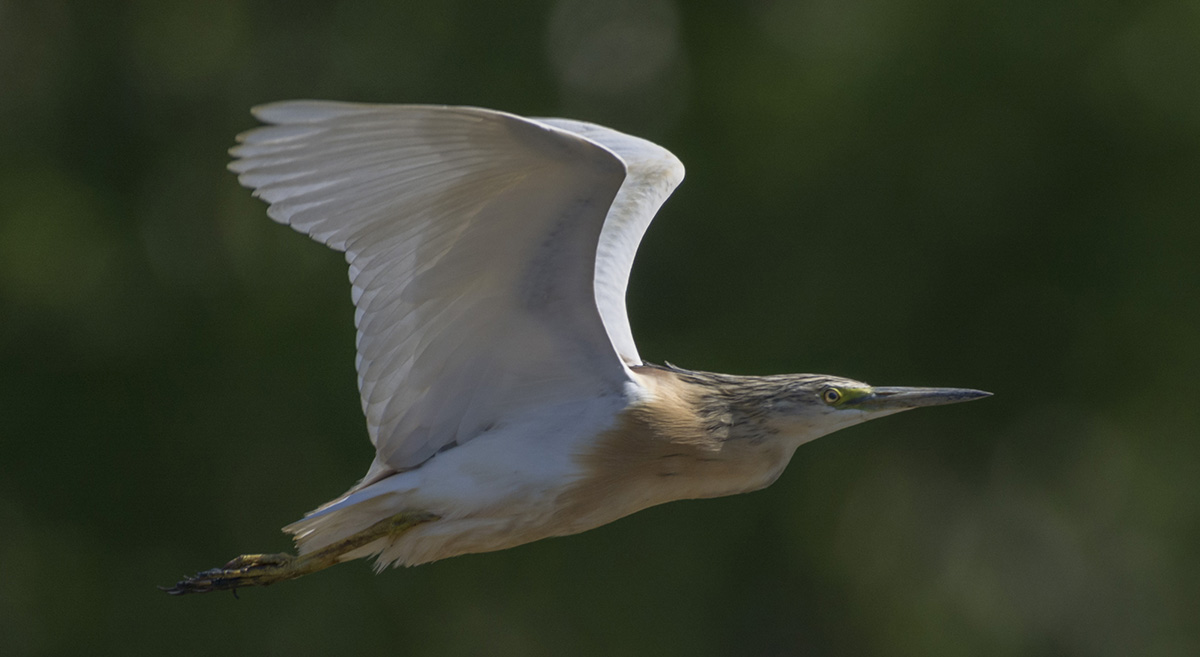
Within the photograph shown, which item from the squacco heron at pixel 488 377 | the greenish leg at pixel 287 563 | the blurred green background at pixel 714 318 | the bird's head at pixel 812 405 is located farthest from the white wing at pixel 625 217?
the blurred green background at pixel 714 318

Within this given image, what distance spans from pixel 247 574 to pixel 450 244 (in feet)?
4.54

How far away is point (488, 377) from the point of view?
4609 millimetres

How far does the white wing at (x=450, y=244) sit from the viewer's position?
3.93 m

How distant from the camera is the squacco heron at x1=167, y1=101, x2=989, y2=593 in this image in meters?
4.03

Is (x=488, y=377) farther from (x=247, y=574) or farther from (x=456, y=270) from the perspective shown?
(x=247, y=574)

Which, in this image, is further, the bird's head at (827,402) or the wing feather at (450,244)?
the bird's head at (827,402)

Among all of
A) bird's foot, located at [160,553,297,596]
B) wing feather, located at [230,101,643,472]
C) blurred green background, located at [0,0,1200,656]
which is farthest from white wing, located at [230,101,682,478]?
blurred green background, located at [0,0,1200,656]

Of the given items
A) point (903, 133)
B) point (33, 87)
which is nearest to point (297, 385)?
point (33, 87)

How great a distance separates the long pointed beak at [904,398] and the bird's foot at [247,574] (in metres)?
2.05

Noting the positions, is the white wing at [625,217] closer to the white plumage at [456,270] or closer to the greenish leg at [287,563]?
the white plumage at [456,270]

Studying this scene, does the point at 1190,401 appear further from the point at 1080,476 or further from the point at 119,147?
the point at 119,147

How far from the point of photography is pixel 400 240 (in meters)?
4.21

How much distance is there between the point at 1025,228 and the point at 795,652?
3986 mm

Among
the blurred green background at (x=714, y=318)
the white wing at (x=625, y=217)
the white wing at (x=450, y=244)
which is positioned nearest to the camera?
the white wing at (x=450, y=244)
